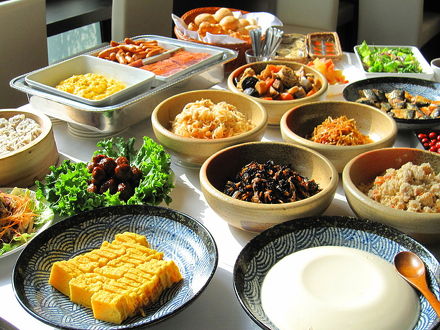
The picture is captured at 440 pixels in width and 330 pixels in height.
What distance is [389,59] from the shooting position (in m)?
2.33

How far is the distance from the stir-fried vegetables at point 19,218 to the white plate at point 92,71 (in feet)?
1.57

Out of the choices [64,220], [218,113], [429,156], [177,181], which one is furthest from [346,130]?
[64,220]

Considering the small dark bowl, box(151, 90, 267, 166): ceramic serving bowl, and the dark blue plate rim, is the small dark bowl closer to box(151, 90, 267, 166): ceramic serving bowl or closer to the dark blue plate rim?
the dark blue plate rim

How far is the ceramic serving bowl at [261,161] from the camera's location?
4.00ft

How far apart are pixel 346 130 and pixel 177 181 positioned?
0.58 metres

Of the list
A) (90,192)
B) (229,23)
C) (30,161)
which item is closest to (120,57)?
(229,23)

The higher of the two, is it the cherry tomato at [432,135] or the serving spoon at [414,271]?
the cherry tomato at [432,135]

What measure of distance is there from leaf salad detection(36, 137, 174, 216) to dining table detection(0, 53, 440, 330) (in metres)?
0.10

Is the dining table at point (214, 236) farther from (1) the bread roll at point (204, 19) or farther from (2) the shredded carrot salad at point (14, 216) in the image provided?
(1) the bread roll at point (204, 19)

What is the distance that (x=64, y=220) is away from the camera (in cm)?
129

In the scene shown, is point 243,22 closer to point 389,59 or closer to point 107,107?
point 389,59

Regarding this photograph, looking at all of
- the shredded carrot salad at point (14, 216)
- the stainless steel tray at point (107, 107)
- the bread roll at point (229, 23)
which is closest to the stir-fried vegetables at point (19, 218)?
the shredded carrot salad at point (14, 216)

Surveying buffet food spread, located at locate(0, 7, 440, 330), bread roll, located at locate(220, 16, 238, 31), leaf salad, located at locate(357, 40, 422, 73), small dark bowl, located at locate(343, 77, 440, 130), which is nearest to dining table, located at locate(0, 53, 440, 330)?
buffet food spread, located at locate(0, 7, 440, 330)

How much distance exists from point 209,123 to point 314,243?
614 millimetres
